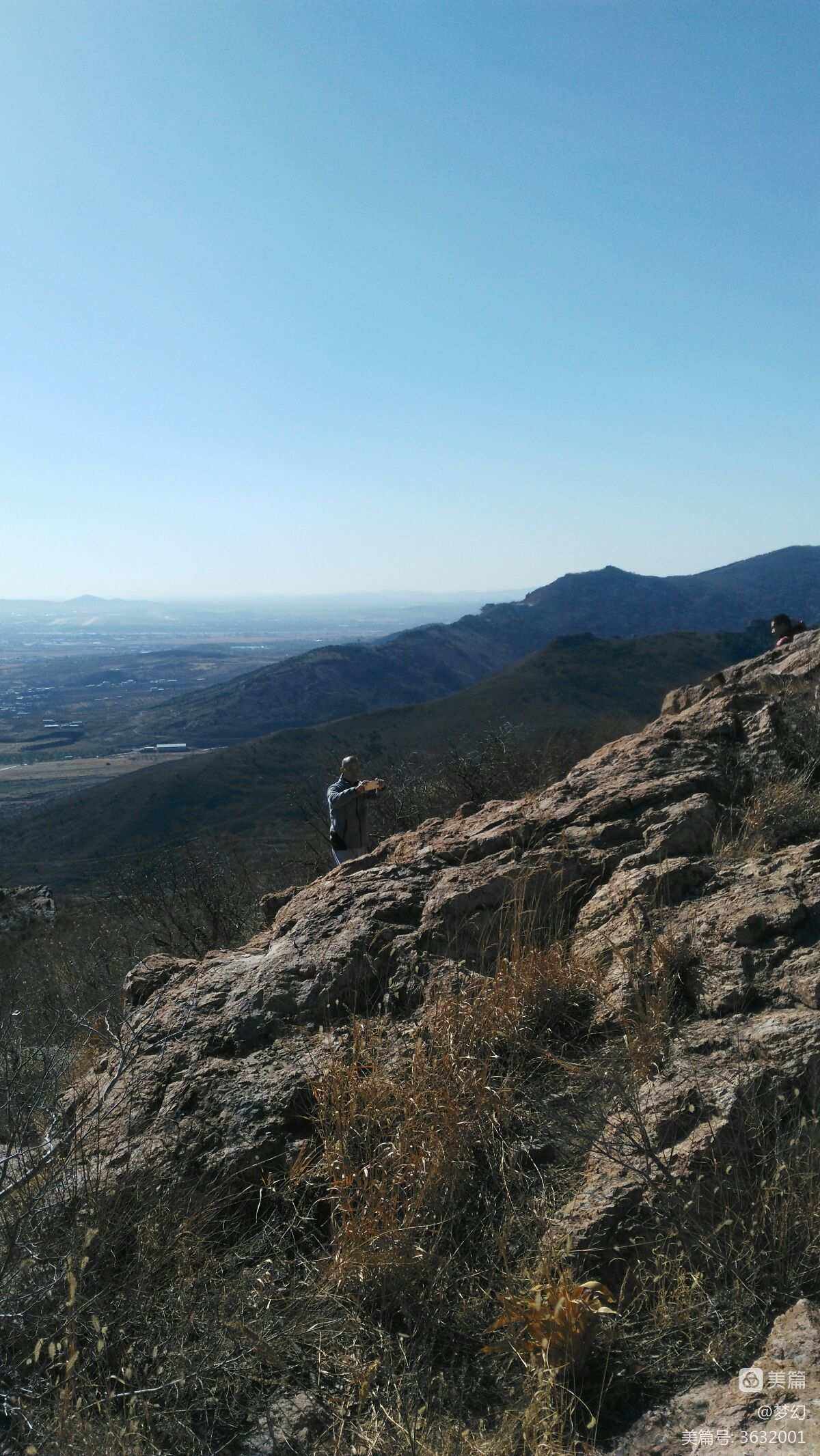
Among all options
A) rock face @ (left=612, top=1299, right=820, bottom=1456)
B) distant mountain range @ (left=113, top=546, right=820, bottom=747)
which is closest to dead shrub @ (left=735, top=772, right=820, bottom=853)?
rock face @ (left=612, top=1299, right=820, bottom=1456)

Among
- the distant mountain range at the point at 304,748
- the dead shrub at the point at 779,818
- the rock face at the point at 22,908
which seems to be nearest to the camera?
the dead shrub at the point at 779,818

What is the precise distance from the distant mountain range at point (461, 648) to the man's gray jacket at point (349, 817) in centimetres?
8612

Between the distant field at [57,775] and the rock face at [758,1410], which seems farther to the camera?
the distant field at [57,775]

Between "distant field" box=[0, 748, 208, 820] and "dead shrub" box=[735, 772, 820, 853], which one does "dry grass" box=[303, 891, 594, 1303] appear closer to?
"dead shrub" box=[735, 772, 820, 853]

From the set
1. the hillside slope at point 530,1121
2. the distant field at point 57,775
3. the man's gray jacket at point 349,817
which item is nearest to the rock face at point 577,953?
the hillside slope at point 530,1121

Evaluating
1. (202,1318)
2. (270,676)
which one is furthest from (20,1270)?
(270,676)

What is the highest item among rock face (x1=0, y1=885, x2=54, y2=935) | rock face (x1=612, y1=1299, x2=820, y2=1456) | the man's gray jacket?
the man's gray jacket

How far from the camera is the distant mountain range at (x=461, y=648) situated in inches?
4075

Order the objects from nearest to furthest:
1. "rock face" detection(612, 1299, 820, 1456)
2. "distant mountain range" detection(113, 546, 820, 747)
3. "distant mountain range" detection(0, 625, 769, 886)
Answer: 1. "rock face" detection(612, 1299, 820, 1456)
2. "distant mountain range" detection(0, 625, 769, 886)
3. "distant mountain range" detection(113, 546, 820, 747)

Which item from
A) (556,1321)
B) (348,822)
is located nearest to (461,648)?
(348,822)

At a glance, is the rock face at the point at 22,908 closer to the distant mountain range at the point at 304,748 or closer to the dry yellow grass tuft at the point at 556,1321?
the distant mountain range at the point at 304,748

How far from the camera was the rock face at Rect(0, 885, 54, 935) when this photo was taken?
19.8 metres

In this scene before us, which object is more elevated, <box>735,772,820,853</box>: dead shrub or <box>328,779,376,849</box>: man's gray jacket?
<box>735,772,820,853</box>: dead shrub

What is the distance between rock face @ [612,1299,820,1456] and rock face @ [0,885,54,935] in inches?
767
